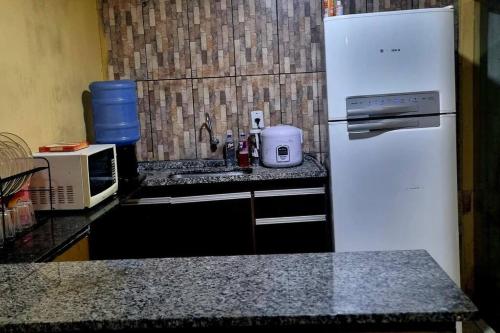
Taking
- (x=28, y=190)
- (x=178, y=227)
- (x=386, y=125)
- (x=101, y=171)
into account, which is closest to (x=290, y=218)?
(x=178, y=227)

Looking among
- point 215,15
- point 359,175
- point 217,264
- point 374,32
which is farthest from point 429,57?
point 217,264

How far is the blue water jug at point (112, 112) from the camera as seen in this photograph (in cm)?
327

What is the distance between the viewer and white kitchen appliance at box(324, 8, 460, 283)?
113 inches

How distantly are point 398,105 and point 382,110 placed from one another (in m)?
0.09

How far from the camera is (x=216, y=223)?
3125 millimetres

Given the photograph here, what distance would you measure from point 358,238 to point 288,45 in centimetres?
139

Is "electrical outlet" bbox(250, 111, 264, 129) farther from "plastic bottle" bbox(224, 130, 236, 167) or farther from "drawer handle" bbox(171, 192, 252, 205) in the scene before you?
"drawer handle" bbox(171, 192, 252, 205)

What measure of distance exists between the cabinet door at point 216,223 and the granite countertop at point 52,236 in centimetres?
62

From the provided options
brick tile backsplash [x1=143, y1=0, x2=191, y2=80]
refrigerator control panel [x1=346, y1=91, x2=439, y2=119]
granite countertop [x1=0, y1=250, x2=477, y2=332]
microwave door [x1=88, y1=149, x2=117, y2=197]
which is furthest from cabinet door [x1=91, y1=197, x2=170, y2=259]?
granite countertop [x1=0, y1=250, x2=477, y2=332]

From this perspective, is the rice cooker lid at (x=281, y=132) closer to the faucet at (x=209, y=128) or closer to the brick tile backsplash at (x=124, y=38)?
the faucet at (x=209, y=128)

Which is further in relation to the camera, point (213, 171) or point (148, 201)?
point (213, 171)

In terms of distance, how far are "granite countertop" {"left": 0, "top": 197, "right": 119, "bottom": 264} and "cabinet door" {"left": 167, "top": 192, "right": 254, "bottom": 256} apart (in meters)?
0.62

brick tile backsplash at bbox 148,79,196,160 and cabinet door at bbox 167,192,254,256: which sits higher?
brick tile backsplash at bbox 148,79,196,160

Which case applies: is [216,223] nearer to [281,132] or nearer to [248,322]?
[281,132]
